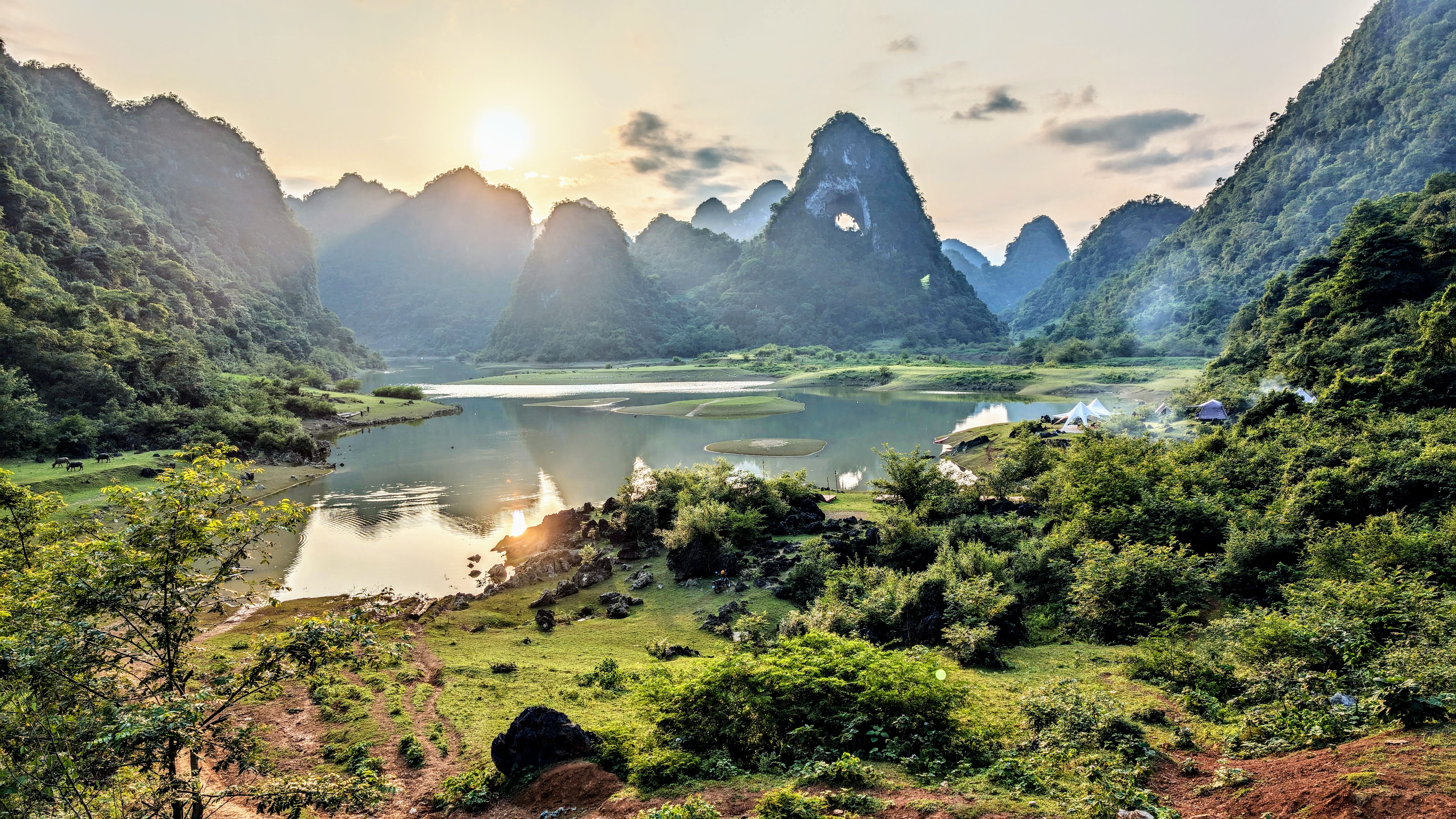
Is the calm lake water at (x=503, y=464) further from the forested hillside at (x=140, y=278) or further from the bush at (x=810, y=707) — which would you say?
the bush at (x=810, y=707)

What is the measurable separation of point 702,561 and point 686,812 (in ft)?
37.8

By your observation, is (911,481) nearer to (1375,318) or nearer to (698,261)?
(1375,318)

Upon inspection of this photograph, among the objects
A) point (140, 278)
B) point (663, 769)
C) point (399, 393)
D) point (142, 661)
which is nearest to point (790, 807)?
point (663, 769)

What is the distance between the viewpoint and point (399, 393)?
62000 millimetres

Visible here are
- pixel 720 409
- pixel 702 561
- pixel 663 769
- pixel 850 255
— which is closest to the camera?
pixel 663 769

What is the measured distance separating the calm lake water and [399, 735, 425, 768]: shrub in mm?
9246

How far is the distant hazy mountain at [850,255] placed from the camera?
155 m

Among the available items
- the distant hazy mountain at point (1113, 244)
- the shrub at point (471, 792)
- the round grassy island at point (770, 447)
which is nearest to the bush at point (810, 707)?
the shrub at point (471, 792)

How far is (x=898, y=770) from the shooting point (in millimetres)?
6648

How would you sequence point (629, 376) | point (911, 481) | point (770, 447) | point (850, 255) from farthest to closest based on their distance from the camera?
point (850, 255) < point (629, 376) < point (770, 447) < point (911, 481)

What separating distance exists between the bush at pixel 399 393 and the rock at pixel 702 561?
53234 millimetres

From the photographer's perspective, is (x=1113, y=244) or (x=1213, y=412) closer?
(x=1213, y=412)

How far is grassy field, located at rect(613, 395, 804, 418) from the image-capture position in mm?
53469

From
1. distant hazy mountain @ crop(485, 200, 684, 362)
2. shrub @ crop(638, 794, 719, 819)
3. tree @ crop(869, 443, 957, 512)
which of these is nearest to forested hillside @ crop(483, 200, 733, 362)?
distant hazy mountain @ crop(485, 200, 684, 362)
